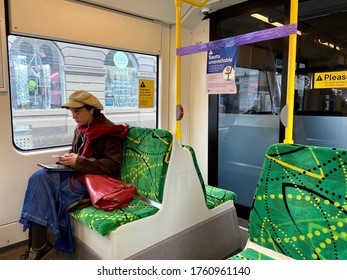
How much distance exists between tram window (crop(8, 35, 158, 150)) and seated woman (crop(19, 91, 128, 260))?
0.44 metres

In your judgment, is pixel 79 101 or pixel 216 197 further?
pixel 216 197

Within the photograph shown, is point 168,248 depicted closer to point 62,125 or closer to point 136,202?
point 136,202

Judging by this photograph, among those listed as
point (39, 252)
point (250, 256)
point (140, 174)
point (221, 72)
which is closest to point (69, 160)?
point (140, 174)

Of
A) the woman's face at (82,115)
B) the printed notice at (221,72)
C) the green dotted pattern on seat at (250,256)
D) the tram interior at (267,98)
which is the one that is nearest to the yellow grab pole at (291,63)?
the green dotted pattern on seat at (250,256)

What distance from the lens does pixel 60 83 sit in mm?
2611

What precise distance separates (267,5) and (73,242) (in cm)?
272

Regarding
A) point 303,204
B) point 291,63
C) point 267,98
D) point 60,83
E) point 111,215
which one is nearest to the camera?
point 303,204

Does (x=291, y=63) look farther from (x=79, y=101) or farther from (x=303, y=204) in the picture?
(x=79, y=101)

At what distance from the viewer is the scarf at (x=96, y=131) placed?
2164 mm

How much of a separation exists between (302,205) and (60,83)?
7.52 feet

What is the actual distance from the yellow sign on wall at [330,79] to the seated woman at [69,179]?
172cm

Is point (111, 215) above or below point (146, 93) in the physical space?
below

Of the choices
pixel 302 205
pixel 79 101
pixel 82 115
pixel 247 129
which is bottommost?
pixel 302 205
